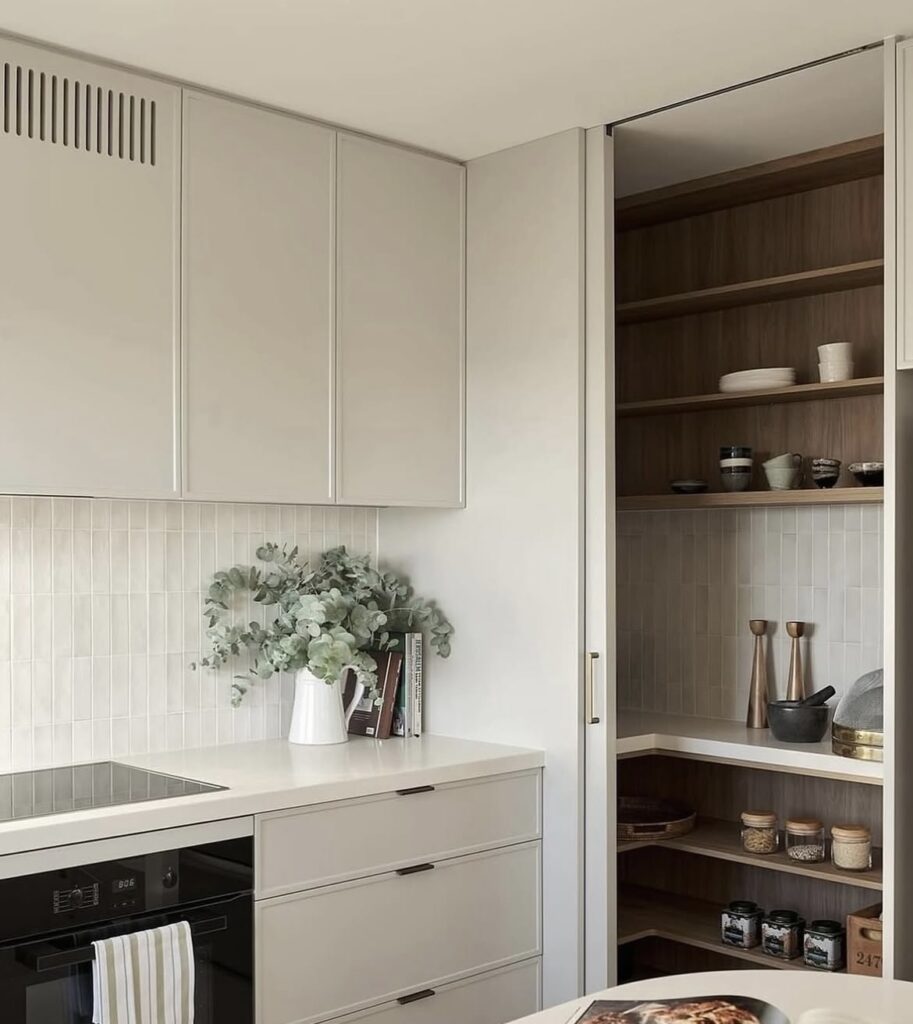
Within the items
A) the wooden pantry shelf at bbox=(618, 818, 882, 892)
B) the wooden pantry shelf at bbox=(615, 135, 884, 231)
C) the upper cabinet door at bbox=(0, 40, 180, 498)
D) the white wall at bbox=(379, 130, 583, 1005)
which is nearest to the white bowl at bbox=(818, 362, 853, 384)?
the wooden pantry shelf at bbox=(615, 135, 884, 231)

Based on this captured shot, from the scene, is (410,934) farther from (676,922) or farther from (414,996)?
(676,922)

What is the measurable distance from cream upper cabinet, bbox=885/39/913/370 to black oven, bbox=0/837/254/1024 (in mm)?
1749

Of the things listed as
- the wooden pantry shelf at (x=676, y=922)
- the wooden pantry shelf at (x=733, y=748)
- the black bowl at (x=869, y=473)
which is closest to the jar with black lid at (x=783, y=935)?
the wooden pantry shelf at (x=676, y=922)

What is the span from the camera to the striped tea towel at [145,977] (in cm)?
229

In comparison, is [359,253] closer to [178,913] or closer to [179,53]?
[179,53]

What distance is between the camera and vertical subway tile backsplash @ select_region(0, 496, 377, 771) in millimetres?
2891

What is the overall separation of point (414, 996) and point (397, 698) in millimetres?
835

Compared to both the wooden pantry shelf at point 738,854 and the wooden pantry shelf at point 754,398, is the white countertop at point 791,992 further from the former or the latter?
the wooden pantry shelf at point 754,398

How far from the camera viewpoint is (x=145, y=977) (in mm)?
2357

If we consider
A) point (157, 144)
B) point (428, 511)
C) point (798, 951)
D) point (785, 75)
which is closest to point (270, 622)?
point (428, 511)

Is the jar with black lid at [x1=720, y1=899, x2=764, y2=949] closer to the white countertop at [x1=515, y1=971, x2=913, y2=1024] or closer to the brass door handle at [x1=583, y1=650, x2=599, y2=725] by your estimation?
the brass door handle at [x1=583, y1=650, x2=599, y2=725]

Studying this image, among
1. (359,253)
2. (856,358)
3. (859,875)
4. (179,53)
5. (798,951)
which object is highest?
(179,53)

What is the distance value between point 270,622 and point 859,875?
1698 mm

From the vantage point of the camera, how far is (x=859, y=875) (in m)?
3.11
